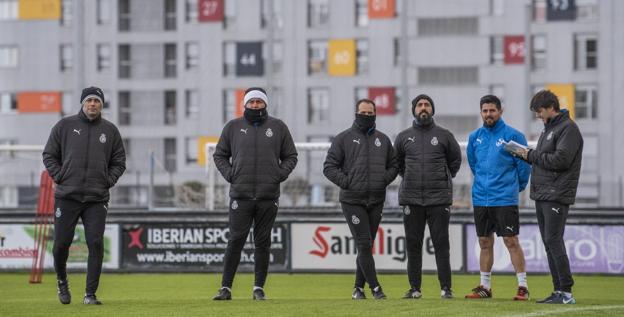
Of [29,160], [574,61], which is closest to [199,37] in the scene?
[574,61]

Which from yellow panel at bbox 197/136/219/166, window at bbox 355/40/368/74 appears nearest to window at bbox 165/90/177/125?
yellow panel at bbox 197/136/219/166

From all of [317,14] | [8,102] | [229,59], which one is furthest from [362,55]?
[8,102]

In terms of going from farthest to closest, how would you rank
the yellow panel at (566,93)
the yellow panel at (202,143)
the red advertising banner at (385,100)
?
the yellow panel at (202,143) → the red advertising banner at (385,100) → the yellow panel at (566,93)

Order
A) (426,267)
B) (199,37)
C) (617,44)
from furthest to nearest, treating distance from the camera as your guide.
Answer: (199,37) < (617,44) < (426,267)

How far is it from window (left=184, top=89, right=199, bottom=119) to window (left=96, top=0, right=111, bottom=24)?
5.61m

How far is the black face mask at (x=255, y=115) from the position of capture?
13.7m

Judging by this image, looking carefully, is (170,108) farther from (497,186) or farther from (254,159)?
(497,186)

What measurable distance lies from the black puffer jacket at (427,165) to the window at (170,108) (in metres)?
51.3

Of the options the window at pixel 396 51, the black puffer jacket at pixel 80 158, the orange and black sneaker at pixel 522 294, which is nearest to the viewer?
the black puffer jacket at pixel 80 158

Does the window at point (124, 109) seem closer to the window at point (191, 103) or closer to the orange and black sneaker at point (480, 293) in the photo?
the window at point (191, 103)

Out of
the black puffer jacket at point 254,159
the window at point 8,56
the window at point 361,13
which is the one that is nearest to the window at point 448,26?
the window at point 361,13

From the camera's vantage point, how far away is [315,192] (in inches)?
1282

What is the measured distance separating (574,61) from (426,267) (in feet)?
131

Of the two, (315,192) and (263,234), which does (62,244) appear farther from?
(315,192)
